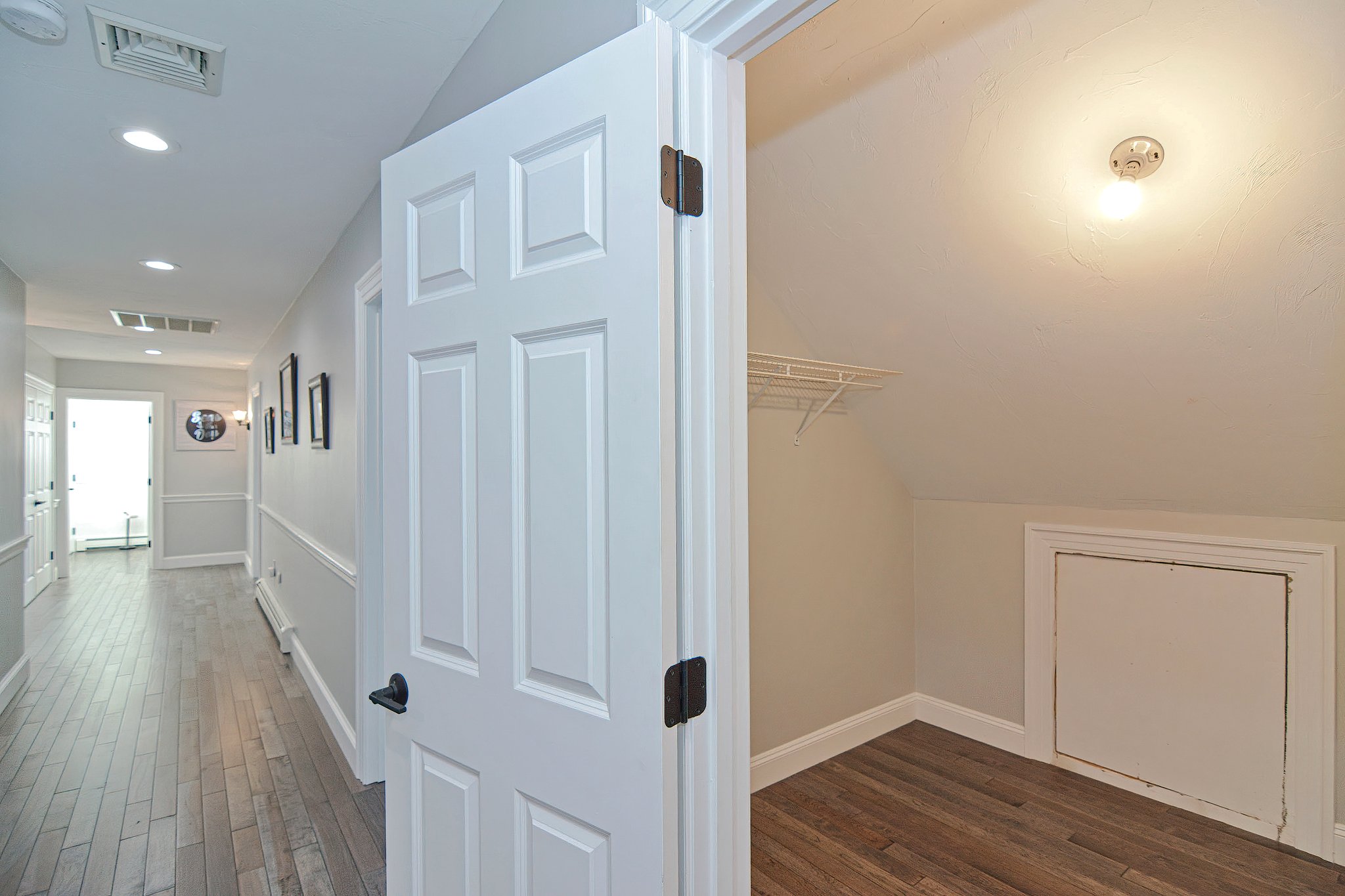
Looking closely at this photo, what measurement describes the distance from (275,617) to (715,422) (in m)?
5.43

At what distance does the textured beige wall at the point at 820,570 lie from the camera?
108 inches

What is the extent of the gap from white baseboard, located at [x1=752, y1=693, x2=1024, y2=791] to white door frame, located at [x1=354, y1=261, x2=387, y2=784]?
1.57 m

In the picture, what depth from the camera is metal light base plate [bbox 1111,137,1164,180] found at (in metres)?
1.65

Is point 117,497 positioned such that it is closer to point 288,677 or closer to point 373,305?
point 288,677

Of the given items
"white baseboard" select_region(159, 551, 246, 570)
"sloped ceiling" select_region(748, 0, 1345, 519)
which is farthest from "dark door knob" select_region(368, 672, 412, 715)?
"white baseboard" select_region(159, 551, 246, 570)

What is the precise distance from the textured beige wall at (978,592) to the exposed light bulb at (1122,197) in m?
1.44

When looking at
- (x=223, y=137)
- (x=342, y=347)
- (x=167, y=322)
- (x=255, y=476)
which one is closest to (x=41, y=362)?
(x=255, y=476)

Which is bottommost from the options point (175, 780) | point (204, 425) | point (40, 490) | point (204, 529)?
point (175, 780)

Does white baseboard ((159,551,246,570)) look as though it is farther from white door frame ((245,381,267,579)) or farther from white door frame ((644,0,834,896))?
white door frame ((644,0,834,896))

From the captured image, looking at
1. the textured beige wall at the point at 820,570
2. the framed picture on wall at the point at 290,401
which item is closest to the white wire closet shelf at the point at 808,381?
the textured beige wall at the point at 820,570

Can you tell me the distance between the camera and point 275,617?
532 cm

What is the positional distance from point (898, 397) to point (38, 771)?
158 inches

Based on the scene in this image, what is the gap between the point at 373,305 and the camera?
9.08 ft

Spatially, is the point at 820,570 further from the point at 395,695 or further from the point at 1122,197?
the point at 395,695
